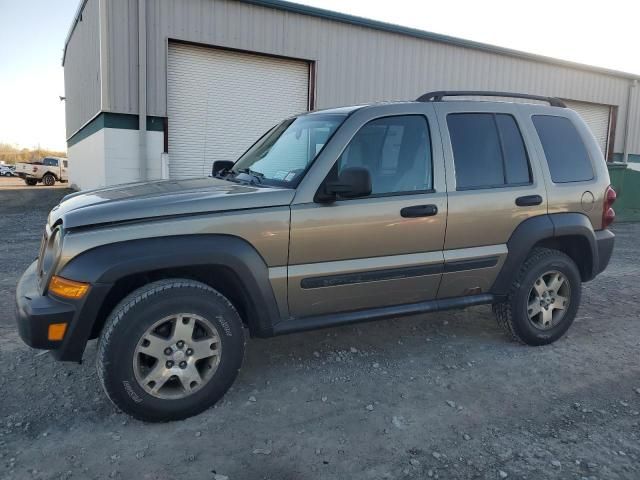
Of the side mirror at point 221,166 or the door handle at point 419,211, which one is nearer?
the door handle at point 419,211

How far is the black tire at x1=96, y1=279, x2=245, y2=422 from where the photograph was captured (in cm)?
294

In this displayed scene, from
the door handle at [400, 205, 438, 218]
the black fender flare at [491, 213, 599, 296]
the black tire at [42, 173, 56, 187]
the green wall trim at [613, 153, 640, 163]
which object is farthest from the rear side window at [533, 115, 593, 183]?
the black tire at [42, 173, 56, 187]

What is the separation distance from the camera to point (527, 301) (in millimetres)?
4309

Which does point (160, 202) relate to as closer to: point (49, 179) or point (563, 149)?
point (563, 149)

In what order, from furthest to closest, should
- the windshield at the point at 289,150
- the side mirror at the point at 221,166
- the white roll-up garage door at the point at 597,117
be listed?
the white roll-up garage door at the point at 597,117 → the side mirror at the point at 221,166 → the windshield at the point at 289,150

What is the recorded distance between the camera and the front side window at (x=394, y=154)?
3.66m

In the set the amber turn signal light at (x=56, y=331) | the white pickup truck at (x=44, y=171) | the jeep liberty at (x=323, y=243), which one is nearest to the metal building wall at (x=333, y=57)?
the jeep liberty at (x=323, y=243)

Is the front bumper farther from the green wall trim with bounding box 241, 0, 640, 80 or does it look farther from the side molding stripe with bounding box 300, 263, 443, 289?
the green wall trim with bounding box 241, 0, 640, 80

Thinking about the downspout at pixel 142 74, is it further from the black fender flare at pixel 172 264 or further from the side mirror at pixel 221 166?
the black fender flare at pixel 172 264

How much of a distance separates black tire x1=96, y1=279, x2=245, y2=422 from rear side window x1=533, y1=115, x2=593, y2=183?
2.95 m

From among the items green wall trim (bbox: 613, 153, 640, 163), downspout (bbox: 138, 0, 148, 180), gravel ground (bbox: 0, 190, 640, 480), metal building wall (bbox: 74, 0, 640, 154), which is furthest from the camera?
green wall trim (bbox: 613, 153, 640, 163)

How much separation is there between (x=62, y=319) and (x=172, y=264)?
650 millimetres

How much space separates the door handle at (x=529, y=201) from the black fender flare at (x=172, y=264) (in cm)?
213

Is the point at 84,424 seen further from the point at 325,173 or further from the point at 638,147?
the point at 638,147
